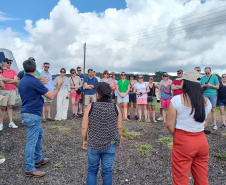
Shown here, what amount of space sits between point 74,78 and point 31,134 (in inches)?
215

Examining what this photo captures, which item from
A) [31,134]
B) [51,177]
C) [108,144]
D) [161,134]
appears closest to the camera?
[108,144]

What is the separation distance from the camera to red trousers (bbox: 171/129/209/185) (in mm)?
2398

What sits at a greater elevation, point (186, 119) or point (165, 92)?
point (165, 92)

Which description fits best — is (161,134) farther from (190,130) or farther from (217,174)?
(190,130)

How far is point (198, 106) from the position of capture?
2375 mm

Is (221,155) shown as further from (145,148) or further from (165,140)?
(145,148)

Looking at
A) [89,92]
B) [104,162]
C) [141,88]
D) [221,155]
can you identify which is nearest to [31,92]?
[104,162]

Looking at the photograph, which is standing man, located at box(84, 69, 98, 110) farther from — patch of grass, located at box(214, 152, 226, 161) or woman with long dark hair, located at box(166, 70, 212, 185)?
woman with long dark hair, located at box(166, 70, 212, 185)

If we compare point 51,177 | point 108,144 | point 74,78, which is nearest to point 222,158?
point 108,144

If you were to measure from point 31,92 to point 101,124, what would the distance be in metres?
1.62

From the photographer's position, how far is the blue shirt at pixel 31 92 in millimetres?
3477

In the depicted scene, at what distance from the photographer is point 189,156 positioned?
7.88ft

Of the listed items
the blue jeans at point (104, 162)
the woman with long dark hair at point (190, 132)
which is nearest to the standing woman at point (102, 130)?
the blue jeans at point (104, 162)

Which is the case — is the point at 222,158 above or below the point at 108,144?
below
